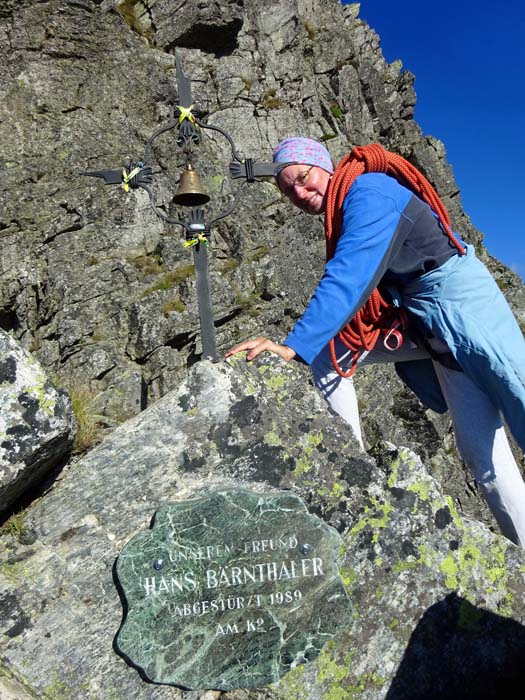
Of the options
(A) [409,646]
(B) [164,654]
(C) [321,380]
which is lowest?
(B) [164,654]

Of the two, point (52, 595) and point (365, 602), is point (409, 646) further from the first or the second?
point (52, 595)

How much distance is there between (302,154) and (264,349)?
138 cm

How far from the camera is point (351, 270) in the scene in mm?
3279

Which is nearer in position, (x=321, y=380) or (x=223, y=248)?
(x=321, y=380)

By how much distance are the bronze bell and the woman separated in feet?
3.98

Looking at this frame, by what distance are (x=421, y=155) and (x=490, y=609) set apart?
72.0ft

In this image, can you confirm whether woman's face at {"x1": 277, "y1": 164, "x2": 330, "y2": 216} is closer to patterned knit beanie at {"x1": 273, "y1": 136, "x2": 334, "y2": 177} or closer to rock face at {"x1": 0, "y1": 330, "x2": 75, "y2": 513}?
patterned knit beanie at {"x1": 273, "y1": 136, "x2": 334, "y2": 177}

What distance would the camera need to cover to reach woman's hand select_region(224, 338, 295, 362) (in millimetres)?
3297

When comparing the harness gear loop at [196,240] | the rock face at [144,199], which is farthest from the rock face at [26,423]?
the rock face at [144,199]

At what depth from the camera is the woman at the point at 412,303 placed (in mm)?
3307

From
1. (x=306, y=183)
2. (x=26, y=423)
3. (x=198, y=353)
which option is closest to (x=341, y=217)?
(x=306, y=183)


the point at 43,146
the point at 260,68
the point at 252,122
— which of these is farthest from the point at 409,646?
the point at 260,68

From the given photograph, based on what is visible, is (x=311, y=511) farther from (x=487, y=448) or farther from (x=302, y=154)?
(x=302, y=154)

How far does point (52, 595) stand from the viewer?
3012 mm
